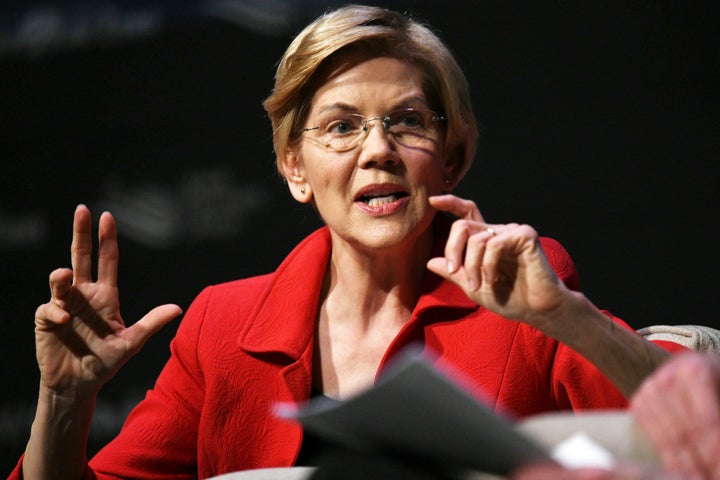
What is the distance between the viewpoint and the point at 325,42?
1.87 meters

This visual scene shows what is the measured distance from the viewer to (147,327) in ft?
5.36

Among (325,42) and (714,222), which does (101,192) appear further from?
(714,222)

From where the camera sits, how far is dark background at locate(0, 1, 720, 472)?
2.44 m

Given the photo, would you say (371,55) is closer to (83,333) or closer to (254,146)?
(83,333)

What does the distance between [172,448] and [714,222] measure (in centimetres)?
151

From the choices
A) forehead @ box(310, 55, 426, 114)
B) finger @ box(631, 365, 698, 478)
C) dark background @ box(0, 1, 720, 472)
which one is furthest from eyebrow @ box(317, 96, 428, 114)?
finger @ box(631, 365, 698, 478)

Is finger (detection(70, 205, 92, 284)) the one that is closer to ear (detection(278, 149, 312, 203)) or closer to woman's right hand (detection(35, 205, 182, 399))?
woman's right hand (detection(35, 205, 182, 399))

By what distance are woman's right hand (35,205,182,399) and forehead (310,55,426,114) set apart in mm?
558

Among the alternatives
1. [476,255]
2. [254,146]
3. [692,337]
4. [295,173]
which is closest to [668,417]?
[476,255]

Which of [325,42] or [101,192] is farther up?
[325,42]

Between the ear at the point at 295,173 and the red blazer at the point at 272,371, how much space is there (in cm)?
14

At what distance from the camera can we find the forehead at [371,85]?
1.86m

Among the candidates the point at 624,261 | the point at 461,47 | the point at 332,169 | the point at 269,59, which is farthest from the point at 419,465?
the point at 269,59

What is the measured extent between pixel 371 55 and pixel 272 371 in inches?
27.1
